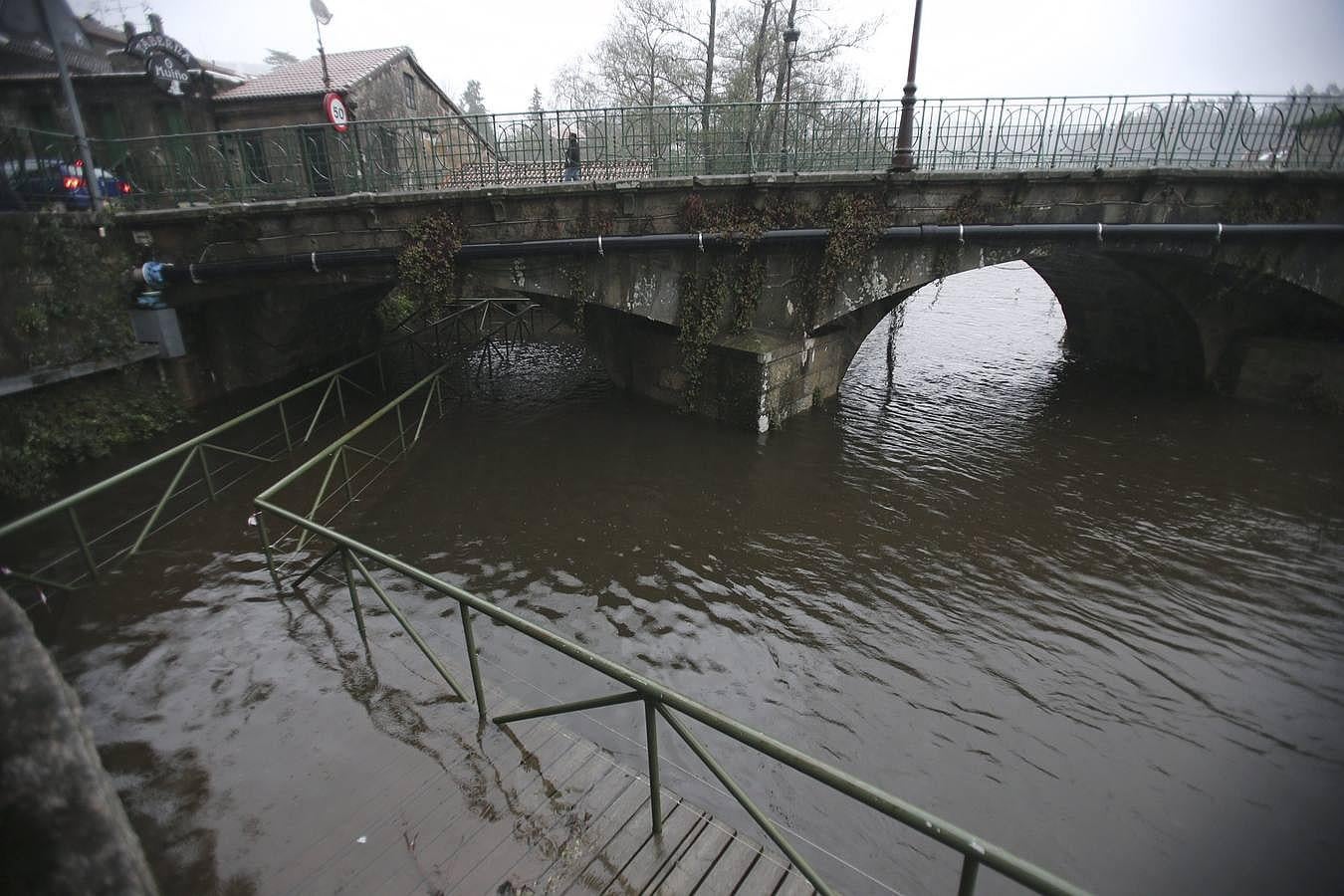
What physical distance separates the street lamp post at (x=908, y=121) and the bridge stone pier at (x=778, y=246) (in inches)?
10.3

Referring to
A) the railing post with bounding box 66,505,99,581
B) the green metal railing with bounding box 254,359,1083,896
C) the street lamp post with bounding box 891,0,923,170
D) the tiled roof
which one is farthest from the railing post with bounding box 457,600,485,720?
the tiled roof

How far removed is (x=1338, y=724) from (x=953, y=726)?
299 centimetres

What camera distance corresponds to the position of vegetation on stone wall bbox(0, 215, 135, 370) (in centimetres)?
857

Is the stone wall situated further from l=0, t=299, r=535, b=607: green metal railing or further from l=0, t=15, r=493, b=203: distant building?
l=0, t=15, r=493, b=203: distant building

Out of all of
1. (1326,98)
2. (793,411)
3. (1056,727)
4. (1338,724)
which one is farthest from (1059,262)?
(1056,727)

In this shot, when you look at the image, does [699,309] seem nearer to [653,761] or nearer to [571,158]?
[571,158]

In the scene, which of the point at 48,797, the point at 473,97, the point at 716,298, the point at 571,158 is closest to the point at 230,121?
the point at 571,158

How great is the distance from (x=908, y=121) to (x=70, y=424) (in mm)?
12934

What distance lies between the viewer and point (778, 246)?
9.95 m

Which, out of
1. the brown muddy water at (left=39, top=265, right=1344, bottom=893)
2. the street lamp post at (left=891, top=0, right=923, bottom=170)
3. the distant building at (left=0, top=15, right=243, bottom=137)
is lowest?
the brown muddy water at (left=39, top=265, right=1344, bottom=893)

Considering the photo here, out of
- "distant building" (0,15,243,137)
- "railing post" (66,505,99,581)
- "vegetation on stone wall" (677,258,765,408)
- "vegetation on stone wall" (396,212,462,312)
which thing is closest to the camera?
"railing post" (66,505,99,581)

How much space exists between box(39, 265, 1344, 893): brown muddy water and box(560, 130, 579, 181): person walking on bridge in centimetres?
420

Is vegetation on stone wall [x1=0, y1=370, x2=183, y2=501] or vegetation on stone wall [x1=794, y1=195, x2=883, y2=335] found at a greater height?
vegetation on stone wall [x1=794, y1=195, x2=883, y2=335]

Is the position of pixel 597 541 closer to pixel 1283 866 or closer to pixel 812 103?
pixel 1283 866
